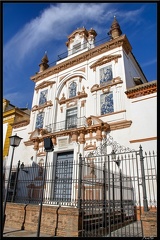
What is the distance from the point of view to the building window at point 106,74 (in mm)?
15331

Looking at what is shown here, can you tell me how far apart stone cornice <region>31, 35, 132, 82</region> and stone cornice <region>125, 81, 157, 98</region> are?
500cm

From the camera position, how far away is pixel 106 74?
15.6 m

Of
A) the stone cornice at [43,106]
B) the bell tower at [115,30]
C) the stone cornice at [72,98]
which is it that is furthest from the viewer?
the stone cornice at [43,106]

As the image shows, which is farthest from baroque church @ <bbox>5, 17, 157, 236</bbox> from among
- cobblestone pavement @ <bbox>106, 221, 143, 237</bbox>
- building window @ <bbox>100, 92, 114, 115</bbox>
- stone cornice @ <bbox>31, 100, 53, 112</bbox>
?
cobblestone pavement @ <bbox>106, 221, 143, 237</bbox>

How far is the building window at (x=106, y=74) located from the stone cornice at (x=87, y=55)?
1862 mm

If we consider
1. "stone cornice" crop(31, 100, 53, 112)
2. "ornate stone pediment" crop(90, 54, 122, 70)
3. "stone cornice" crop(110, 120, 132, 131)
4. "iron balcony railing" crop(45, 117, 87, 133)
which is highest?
"ornate stone pediment" crop(90, 54, 122, 70)

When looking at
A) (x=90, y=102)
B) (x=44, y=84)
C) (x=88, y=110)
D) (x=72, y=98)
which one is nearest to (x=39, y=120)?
(x=72, y=98)

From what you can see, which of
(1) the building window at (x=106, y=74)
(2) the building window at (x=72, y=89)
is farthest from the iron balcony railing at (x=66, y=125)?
(1) the building window at (x=106, y=74)

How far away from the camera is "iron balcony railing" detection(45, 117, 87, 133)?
15.1 m

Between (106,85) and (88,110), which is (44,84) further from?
(106,85)

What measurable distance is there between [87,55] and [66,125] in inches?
268

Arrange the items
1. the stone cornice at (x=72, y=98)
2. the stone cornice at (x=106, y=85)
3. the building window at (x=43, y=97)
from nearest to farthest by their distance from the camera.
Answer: the stone cornice at (x=106, y=85) → the stone cornice at (x=72, y=98) → the building window at (x=43, y=97)

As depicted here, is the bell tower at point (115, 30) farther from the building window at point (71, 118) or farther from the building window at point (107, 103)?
the building window at point (71, 118)

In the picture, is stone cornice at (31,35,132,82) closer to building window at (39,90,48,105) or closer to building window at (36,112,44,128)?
building window at (39,90,48,105)
